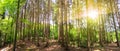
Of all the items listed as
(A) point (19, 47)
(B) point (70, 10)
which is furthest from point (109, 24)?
(A) point (19, 47)

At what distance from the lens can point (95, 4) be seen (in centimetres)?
2836

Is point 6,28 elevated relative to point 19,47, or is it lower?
elevated

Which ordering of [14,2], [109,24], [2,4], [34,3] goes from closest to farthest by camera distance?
1. [14,2]
2. [2,4]
3. [34,3]
4. [109,24]

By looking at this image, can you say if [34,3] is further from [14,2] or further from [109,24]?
[109,24]

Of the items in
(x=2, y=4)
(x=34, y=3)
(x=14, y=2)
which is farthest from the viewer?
(x=34, y=3)

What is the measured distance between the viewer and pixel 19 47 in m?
24.5

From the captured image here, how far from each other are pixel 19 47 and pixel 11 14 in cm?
519

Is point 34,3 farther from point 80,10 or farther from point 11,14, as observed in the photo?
point 11,14

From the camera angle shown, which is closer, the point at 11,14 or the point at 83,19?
the point at 11,14

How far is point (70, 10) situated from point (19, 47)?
13.3 meters

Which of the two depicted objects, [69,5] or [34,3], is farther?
[34,3]

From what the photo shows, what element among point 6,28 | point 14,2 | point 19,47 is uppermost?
point 14,2

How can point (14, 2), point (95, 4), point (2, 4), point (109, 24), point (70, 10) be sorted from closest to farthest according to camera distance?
1. point (14, 2)
2. point (2, 4)
3. point (95, 4)
4. point (70, 10)
5. point (109, 24)

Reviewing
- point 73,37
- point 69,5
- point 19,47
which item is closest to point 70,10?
point 69,5
